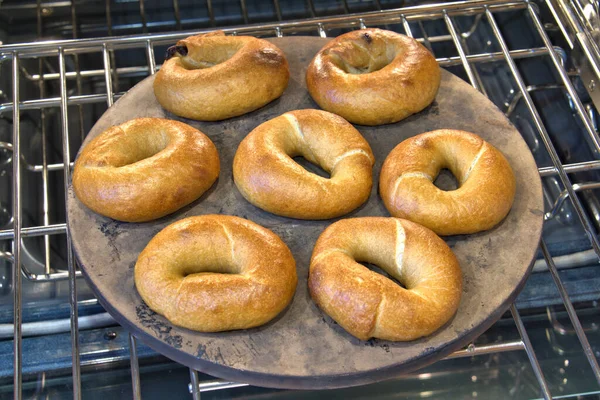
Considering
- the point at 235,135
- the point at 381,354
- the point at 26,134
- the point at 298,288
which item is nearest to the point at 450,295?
the point at 381,354

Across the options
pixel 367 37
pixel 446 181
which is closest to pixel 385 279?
pixel 446 181

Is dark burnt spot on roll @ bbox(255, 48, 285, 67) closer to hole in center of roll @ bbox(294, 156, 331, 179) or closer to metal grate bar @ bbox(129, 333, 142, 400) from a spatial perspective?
hole in center of roll @ bbox(294, 156, 331, 179)

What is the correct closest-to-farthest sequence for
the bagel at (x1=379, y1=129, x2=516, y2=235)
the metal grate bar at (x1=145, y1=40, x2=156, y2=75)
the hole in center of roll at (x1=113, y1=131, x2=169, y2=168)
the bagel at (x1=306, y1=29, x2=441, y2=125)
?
the bagel at (x1=379, y1=129, x2=516, y2=235) < the hole in center of roll at (x1=113, y1=131, x2=169, y2=168) < the bagel at (x1=306, y1=29, x2=441, y2=125) < the metal grate bar at (x1=145, y1=40, x2=156, y2=75)

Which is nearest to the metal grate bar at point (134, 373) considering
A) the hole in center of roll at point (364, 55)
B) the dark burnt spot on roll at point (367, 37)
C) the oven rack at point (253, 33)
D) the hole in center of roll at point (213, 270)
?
the oven rack at point (253, 33)

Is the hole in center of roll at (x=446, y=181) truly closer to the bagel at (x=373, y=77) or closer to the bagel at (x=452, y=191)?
the bagel at (x=452, y=191)

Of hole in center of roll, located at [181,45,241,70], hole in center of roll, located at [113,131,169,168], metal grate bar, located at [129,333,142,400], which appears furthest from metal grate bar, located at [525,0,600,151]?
metal grate bar, located at [129,333,142,400]

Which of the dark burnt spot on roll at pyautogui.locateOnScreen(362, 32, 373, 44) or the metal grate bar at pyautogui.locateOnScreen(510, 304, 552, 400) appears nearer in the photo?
the metal grate bar at pyautogui.locateOnScreen(510, 304, 552, 400)

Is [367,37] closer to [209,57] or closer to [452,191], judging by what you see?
[209,57]
